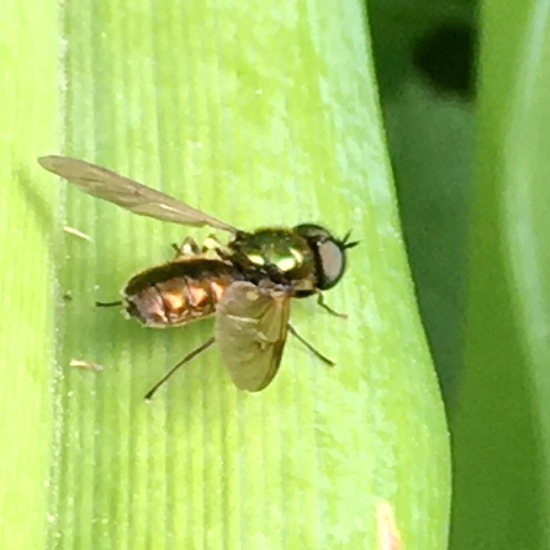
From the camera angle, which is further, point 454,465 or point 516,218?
point 454,465

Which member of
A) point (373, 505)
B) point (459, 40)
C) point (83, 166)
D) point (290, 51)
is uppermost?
point (459, 40)

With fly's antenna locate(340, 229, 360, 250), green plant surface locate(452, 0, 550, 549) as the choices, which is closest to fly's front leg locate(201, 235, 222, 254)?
fly's antenna locate(340, 229, 360, 250)

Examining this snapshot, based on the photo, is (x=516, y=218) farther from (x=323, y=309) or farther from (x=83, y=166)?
(x=83, y=166)

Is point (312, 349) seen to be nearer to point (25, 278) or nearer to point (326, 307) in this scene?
point (326, 307)

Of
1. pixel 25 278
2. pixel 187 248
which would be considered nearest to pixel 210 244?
pixel 187 248

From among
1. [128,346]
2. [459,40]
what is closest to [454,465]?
[128,346]

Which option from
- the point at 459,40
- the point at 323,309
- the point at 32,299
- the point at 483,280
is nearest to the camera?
the point at 32,299

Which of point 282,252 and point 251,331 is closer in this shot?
point 251,331
